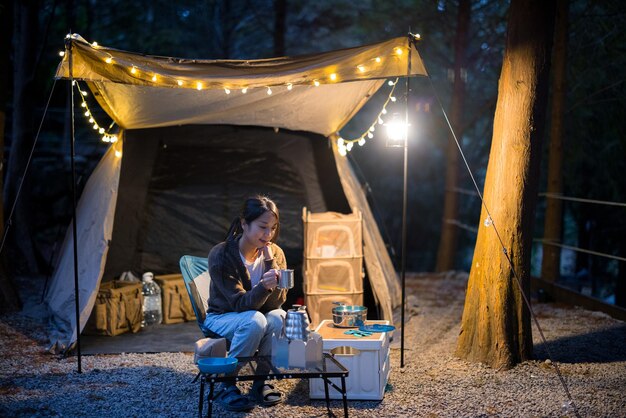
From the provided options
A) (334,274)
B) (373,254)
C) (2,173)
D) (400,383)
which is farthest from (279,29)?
(400,383)

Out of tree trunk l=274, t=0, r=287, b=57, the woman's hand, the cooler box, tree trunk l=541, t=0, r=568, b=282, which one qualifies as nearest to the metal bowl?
the cooler box

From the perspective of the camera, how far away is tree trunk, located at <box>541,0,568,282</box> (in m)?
6.59

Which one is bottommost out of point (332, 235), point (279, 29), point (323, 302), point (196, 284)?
point (323, 302)

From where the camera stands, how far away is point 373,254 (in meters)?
5.33

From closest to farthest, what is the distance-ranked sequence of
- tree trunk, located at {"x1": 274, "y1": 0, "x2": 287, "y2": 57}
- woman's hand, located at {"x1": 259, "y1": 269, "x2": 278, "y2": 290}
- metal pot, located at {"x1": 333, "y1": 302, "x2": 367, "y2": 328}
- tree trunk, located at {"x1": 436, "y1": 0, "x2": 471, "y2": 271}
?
woman's hand, located at {"x1": 259, "y1": 269, "x2": 278, "y2": 290}, metal pot, located at {"x1": 333, "y1": 302, "x2": 367, "y2": 328}, tree trunk, located at {"x1": 436, "y1": 0, "x2": 471, "y2": 271}, tree trunk, located at {"x1": 274, "y1": 0, "x2": 287, "y2": 57}

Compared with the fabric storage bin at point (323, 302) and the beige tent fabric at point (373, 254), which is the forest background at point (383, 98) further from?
the fabric storage bin at point (323, 302)

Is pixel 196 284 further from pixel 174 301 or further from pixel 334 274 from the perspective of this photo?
pixel 174 301

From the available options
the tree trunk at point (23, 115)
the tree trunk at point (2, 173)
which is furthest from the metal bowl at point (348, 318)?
the tree trunk at point (23, 115)

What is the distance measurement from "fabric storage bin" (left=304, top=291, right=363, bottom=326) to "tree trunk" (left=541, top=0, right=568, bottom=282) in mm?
2677

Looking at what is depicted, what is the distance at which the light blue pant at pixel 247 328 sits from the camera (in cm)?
323

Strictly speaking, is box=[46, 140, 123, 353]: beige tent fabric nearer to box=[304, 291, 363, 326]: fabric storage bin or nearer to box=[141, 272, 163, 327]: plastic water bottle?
box=[141, 272, 163, 327]: plastic water bottle

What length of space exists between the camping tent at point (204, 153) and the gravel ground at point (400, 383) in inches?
16.8

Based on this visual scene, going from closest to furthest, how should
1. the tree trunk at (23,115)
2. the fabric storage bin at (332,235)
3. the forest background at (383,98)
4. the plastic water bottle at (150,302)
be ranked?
the fabric storage bin at (332,235) < the plastic water bottle at (150,302) < the tree trunk at (23,115) < the forest background at (383,98)

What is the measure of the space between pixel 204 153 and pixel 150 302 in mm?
1366
